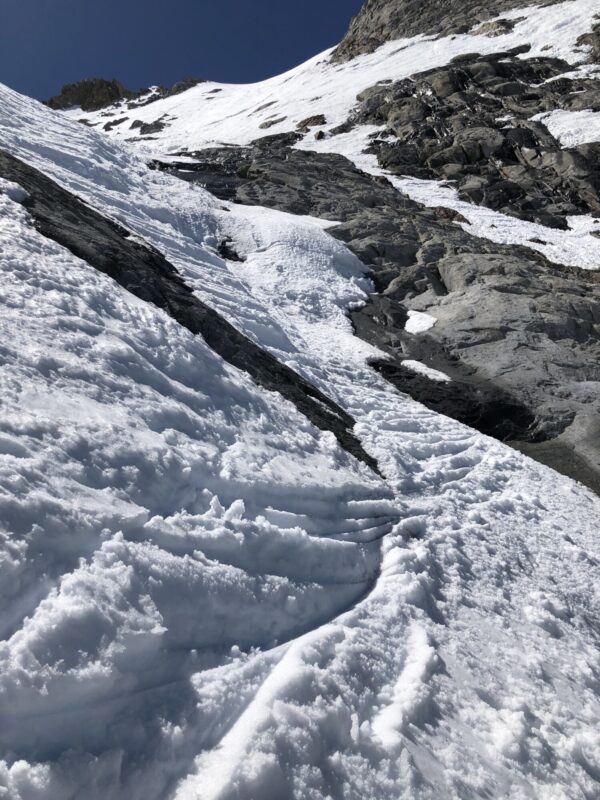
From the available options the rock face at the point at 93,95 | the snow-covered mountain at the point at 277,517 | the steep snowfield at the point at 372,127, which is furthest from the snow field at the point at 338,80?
the snow-covered mountain at the point at 277,517

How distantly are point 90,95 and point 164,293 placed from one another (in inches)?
3944

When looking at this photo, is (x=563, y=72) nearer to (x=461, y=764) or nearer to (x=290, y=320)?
(x=290, y=320)

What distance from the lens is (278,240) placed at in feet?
53.8

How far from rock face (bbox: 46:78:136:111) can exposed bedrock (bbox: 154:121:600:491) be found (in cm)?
8117

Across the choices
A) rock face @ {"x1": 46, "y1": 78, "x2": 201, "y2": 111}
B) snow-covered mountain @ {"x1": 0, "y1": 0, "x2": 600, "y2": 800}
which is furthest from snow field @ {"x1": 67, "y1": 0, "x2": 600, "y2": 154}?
snow-covered mountain @ {"x1": 0, "y1": 0, "x2": 600, "y2": 800}

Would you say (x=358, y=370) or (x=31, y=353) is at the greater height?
(x=31, y=353)

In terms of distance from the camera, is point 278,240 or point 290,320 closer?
point 290,320

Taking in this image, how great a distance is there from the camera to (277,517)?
4984 millimetres

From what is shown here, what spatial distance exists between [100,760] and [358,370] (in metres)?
9.09

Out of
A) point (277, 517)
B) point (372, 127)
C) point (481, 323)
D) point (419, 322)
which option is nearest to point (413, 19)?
point (372, 127)

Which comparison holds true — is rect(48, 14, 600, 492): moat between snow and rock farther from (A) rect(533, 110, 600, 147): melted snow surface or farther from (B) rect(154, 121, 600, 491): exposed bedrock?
(A) rect(533, 110, 600, 147): melted snow surface

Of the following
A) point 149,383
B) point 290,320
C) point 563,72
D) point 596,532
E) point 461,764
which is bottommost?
point 596,532

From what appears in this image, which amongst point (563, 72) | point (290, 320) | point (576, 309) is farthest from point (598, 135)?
point (290, 320)

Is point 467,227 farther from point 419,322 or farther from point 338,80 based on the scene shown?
point 338,80
